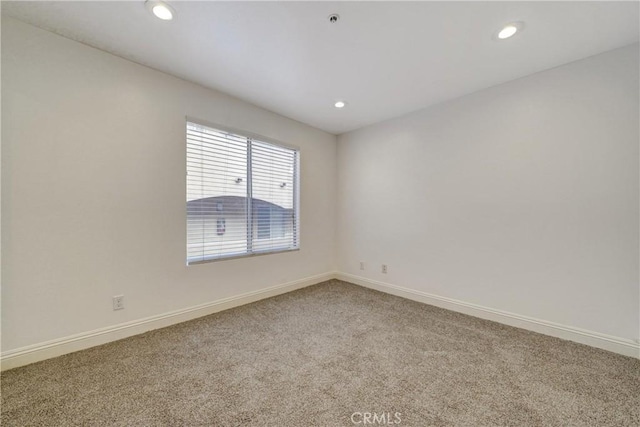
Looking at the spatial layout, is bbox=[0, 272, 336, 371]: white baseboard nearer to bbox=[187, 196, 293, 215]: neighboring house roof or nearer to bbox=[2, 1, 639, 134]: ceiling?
bbox=[187, 196, 293, 215]: neighboring house roof

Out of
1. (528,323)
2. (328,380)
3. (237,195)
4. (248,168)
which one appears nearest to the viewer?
(328,380)

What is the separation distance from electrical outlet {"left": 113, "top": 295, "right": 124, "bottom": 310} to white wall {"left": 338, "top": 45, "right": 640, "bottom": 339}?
112 inches

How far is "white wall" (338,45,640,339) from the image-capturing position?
1.90 m

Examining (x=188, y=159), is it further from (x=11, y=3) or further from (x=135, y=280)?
(x=11, y=3)

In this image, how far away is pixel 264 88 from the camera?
8.39ft

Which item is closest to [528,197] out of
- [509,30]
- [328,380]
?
[509,30]

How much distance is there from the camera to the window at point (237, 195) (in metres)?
2.53

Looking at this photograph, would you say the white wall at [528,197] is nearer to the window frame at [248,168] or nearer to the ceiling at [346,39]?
the ceiling at [346,39]

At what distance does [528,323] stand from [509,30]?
2.44 metres

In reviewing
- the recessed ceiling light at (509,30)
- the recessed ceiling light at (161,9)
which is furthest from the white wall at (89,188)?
the recessed ceiling light at (509,30)

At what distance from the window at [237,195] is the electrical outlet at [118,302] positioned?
598 millimetres

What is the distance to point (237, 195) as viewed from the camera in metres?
2.85

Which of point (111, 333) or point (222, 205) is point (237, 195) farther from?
point (111, 333)

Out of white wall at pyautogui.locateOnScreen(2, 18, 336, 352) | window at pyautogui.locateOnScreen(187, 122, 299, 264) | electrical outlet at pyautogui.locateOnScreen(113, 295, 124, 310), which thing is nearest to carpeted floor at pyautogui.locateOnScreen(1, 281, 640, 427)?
electrical outlet at pyautogui.locateOnScreen(113, 295, 124, 310)
